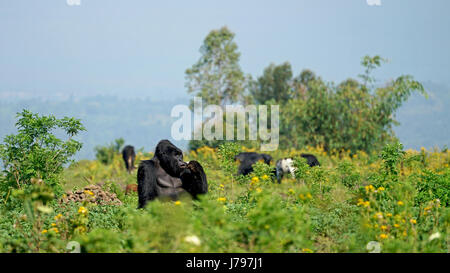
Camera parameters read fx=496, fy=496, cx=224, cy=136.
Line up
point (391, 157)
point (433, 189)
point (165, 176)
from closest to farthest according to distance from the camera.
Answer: point (165, 176)
point (433, 189)
point (391, 157)

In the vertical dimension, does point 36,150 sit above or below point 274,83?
below

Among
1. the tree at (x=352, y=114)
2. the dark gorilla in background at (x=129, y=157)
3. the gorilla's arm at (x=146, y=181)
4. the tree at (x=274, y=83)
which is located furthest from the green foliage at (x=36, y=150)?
the tree at (x=274, y=83)

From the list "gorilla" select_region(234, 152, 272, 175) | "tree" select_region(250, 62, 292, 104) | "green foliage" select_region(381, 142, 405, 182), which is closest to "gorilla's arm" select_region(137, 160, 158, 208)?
"green foliage" select_region(381, 142, 405, 182)

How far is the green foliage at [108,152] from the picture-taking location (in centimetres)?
2458

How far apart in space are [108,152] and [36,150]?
1527cm

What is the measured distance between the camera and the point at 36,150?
1001 centimetres

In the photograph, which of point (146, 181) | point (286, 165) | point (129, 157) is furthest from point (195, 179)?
point (129, 157)

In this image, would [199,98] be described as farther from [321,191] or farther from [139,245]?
[139,245]

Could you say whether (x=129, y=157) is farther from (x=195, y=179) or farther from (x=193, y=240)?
(x=193, y=240)

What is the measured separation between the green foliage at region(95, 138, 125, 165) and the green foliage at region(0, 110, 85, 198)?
45.8ft

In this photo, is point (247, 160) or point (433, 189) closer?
point (433, 189)

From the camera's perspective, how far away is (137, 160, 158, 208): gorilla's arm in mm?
8859

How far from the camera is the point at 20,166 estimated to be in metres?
10.3
